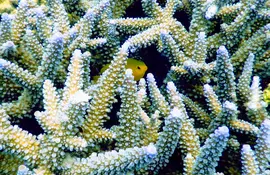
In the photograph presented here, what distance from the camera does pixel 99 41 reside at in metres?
2.42

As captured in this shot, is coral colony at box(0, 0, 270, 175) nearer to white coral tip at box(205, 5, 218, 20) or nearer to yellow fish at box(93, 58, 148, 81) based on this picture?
white coral tip at box(205, 5, 218, 20)

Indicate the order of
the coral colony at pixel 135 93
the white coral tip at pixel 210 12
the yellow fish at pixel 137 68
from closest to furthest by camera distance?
the coral colony at pixel 135 93 → the yellow fish at pixel 137 68 → the white coral tip at pixel 210 12

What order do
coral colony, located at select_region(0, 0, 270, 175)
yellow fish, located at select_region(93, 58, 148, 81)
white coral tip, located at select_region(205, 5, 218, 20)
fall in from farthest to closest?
white coral tip, located at select_region(205, 5, 218, 20), yellow fish, located at select_region(93, 58, 148, 81), coral colony, located at select_region(0, 0, 270, 175)

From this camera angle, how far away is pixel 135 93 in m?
1.86

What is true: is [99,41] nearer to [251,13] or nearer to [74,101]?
[74,101]

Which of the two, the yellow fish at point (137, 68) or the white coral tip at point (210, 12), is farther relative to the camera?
the white coral tip at point (210, 12)

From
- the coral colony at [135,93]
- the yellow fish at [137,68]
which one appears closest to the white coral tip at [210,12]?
the coral colony at [135,93]

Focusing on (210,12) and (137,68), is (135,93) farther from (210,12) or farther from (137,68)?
(210,12)

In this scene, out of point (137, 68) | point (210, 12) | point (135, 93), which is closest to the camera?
point (135, 93)

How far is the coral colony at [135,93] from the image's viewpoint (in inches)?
67.7

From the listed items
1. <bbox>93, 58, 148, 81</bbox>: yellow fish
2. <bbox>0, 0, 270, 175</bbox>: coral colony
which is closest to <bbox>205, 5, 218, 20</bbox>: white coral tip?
<bbox>0, 0, 270, 175</bbox>: coral colony

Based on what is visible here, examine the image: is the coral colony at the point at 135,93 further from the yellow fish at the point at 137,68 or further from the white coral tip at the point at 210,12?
the yellow fish at the point at 137,68

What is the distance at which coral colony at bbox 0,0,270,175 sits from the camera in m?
1.72

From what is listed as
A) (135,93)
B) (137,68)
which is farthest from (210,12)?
(135,93)
